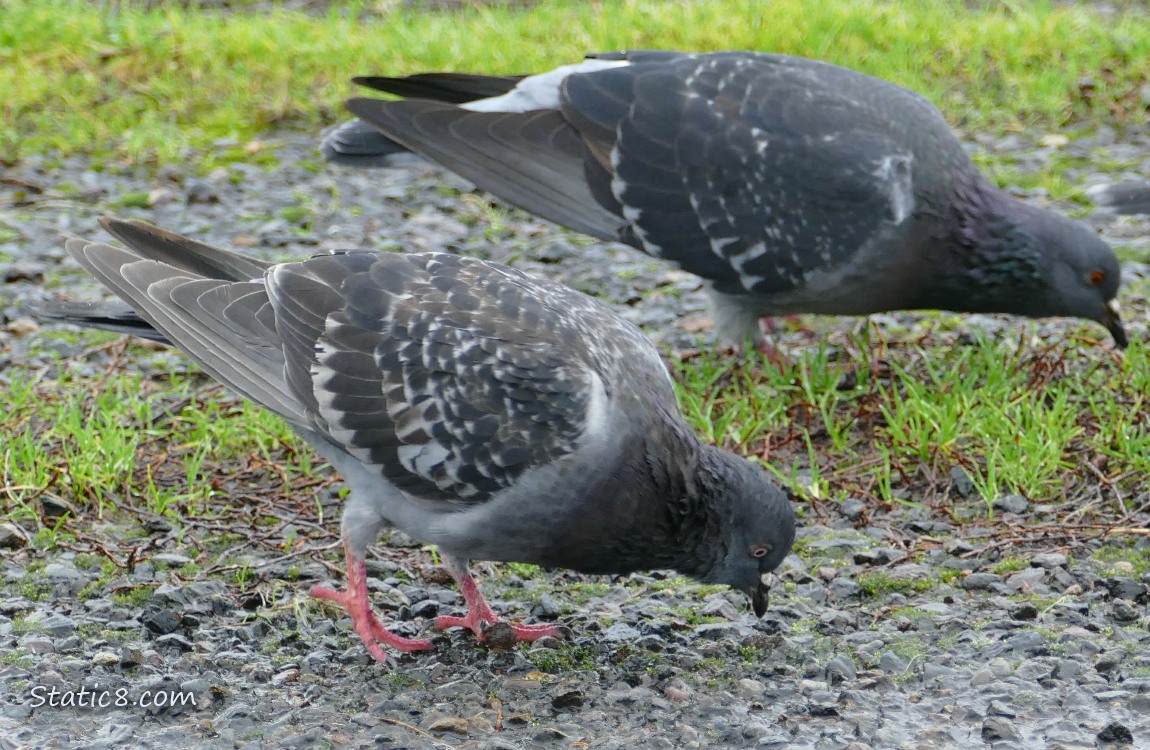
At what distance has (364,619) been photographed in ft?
14.1

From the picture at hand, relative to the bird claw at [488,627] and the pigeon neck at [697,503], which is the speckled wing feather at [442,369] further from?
the bird claw at [488,627]

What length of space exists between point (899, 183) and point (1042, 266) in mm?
728

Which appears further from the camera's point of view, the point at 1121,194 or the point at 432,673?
the point at 1121,194

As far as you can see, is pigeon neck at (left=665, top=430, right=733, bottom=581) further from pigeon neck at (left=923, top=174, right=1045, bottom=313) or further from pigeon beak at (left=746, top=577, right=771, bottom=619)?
pigeon neck at (left=923, top=174, right=1045, bottom=313)

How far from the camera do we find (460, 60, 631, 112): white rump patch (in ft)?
20.3

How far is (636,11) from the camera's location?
31.0ft

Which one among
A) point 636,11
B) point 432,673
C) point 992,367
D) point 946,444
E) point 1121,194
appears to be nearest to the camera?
point 432,673

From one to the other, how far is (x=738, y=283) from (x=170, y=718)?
3074 mm

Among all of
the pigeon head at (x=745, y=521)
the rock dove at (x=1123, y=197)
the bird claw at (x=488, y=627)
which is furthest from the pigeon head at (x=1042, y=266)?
the bird claw at (x=488, y=627)

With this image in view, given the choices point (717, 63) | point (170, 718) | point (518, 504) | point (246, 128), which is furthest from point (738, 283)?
point (246, 128)

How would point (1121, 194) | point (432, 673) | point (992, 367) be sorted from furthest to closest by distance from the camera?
point (1121, 194) < point (992, 367) < point (432, 673)

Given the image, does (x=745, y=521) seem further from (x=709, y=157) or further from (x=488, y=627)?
(x=709, y=157)

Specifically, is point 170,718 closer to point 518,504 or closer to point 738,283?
point 518,504

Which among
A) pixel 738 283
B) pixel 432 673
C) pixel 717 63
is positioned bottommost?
pixel 432 673
